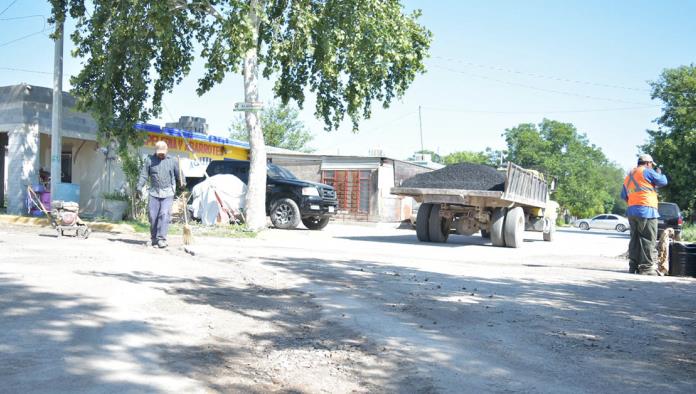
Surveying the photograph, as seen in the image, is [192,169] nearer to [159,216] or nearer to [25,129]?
[25,129]

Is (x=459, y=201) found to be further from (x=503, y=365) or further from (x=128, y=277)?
(x=503, y=365)

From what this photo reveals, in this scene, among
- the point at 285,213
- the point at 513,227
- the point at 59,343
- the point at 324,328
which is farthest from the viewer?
the point at 285,213

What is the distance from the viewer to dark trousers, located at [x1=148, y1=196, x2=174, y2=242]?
31.9 ft

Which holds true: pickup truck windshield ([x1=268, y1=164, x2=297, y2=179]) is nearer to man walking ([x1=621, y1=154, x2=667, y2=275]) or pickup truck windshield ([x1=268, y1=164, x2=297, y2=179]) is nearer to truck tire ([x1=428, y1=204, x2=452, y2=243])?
truck tire ([x1=428, y1=204, x2=452, y2=243])

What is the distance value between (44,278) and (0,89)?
43.4ft

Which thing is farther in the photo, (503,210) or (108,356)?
(503,210)

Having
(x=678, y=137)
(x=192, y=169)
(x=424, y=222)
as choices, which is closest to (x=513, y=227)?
(x=424, y=222)

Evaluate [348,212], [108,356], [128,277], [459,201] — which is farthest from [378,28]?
[348,212]

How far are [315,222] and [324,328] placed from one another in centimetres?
1323

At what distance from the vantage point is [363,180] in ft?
91.4

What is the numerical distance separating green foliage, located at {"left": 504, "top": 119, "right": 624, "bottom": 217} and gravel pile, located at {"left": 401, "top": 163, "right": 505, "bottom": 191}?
55428mm

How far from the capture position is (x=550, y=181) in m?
19.0

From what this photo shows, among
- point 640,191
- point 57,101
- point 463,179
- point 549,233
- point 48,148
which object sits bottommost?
point 549,233

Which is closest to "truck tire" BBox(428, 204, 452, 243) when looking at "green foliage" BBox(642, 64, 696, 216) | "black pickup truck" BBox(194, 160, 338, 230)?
"black pickup truck" BBox(194, 160, 338, 230)
